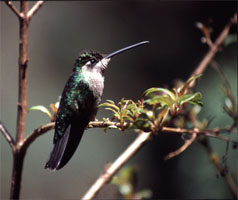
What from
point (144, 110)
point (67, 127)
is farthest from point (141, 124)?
point (67, 127)

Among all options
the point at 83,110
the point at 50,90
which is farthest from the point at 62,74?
the point at 83,110

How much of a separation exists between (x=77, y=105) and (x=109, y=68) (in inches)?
108

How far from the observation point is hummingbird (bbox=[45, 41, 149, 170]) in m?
1.22

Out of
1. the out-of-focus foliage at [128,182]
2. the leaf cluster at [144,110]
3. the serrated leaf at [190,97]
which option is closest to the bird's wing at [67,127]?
the leaf cluster at [144,110]

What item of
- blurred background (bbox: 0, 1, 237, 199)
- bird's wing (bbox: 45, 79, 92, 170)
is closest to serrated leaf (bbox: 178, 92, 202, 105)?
bird's wing (bbox: 45, 79, 92, 170)

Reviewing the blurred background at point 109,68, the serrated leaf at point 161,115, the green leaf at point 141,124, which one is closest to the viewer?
the green leaf at point 141,124

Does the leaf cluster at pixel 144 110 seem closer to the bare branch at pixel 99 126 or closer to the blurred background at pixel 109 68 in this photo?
the bare branch at pixel 99 126

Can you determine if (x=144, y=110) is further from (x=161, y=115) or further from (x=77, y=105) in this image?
(x=77, y=105)

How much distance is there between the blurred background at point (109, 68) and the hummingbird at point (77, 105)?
55.9 inches

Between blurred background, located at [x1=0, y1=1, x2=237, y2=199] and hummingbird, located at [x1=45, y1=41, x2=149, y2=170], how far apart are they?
1.42 metres

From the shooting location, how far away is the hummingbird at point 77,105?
1217 millimetres

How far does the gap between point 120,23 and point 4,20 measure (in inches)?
66.5

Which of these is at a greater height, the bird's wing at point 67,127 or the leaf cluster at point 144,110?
the leaf cluster at point 144,110

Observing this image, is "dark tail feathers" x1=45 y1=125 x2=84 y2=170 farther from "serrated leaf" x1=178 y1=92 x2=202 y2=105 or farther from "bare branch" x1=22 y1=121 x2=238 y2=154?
"serrated leaf" x1=178 y1=92 x2=202 y2=105
